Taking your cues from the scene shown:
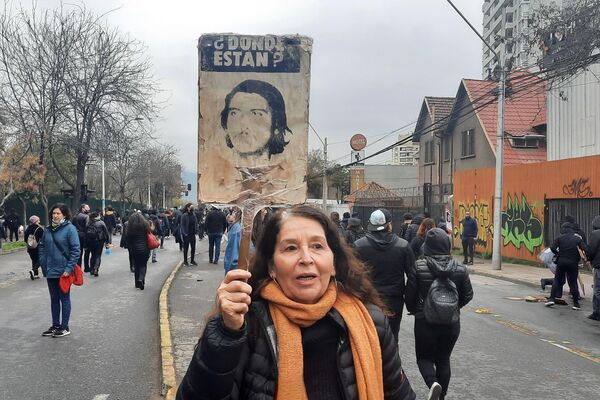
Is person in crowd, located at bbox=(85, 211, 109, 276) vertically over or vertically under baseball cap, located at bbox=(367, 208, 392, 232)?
under

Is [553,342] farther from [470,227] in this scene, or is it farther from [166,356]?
[470,227]

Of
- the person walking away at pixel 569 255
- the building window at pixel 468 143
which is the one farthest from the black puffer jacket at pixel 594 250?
the building window at pixel 468 143

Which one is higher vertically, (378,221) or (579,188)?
(579,188)

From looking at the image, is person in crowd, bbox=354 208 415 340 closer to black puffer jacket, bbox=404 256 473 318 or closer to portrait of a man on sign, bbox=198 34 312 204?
black puffer jacket, bbox=404 256 473 318

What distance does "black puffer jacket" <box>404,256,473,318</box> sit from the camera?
536 cm

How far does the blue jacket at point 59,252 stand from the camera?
7656 mm

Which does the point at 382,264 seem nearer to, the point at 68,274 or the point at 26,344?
the point at 68,274

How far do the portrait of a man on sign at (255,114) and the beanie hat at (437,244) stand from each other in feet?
8.97

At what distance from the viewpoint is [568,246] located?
35.7 ft

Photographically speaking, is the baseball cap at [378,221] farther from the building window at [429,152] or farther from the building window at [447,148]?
the building window at [429,152]

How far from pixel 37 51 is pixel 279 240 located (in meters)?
23.8

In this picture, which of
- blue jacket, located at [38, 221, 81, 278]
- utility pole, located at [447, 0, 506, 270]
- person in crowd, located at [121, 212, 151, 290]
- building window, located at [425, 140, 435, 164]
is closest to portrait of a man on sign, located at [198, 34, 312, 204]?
blue jacket, located at [38, 221, 81, 278]

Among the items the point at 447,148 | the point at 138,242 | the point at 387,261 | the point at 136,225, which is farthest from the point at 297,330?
the point at 447,148

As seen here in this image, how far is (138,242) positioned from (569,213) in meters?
12.9
